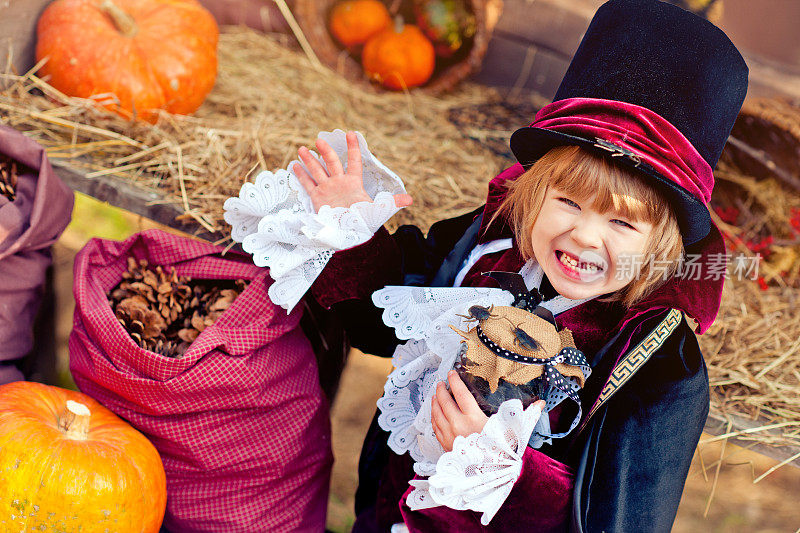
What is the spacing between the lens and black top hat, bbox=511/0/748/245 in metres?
1.20

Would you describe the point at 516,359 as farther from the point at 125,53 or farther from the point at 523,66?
the point at 523,66

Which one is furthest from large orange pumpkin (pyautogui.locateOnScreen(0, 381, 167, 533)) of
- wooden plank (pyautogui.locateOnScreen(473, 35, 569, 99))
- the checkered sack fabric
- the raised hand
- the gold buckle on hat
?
wooden plank (pyautogui.locateOnScreen(473, 35, 569, 99))

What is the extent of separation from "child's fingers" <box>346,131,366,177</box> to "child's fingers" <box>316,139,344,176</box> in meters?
0.02

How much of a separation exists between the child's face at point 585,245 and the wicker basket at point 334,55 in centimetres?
195

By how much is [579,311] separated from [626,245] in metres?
0.19

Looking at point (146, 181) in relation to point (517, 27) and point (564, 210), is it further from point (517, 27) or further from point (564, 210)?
point (517, 27)

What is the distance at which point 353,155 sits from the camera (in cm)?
152

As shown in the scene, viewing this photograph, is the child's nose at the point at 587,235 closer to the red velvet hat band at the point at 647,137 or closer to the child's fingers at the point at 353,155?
the red velvet hat band at the point at 647,137

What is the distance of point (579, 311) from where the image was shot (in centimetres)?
138

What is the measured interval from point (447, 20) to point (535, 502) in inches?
96.0

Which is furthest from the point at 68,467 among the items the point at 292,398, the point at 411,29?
the point at 411,29

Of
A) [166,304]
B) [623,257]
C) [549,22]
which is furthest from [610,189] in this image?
[549,22]

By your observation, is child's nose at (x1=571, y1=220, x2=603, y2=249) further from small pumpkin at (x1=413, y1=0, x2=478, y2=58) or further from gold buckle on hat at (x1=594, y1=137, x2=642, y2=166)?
small pumpkin at (x1=413, y1=0, x2=478, y2=58)

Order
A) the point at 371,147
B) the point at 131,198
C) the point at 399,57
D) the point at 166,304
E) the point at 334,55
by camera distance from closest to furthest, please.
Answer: the point at 166,304, the point at 131,198, the point at 371,147, the point at 399,57, the point at 334,55
